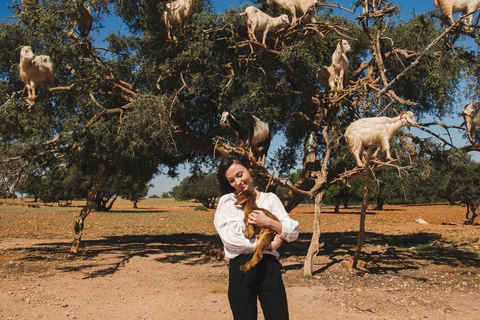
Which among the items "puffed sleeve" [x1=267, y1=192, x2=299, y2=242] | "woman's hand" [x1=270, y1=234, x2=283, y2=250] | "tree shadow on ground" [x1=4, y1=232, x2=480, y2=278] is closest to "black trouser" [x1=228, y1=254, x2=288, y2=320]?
"woman's hand" [x1=270, y1=234, x2=283, y2=250]

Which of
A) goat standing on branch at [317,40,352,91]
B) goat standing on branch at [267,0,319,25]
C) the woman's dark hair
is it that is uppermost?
goat standing on branch at [267,0,319,25]

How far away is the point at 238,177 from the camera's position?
8.61ft

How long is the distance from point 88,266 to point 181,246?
4650 mm

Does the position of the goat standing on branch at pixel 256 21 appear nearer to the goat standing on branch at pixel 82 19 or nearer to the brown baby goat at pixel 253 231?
the goat standing on branch at pixel 82 19

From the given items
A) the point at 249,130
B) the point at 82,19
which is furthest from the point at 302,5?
the point at 82,19

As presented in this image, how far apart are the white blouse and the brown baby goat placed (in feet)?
0.18

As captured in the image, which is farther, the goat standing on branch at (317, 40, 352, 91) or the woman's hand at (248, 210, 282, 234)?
the goat standing on branch at (317, 40, 352, 91)

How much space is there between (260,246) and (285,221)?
0.28m

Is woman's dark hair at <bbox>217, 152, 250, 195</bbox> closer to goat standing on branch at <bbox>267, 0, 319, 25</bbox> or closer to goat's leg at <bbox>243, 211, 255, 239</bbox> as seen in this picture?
goat's leg at <bbox>243, 211, 255, 239</bbox>

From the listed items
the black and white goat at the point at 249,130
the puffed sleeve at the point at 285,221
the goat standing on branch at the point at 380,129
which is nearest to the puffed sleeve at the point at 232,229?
the puffed sleeve at the point at 285,221

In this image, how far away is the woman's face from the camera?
2613 mm

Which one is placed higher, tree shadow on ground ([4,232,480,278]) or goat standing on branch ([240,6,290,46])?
goat standing on branch ([240,6,290,46])

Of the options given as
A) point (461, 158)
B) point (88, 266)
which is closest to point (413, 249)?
point (461, 158)

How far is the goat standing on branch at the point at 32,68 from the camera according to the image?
7002 millimetres
